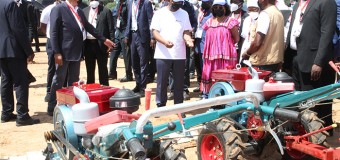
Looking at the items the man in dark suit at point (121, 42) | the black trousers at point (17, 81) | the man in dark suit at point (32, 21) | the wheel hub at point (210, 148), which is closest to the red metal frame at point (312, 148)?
the wheel hub at point (210, 148)

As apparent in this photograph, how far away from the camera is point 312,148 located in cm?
386

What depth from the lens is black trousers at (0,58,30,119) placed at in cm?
667

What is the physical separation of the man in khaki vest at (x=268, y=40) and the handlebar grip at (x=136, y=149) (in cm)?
333

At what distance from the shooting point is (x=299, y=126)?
190 inches

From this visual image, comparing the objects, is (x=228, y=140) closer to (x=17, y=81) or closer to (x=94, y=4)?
(x=17, y=81)

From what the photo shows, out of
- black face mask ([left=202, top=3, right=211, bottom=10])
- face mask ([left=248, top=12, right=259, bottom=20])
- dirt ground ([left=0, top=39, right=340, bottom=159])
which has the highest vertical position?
black face mask ([left=202, top=3, right=211, bottom=10])

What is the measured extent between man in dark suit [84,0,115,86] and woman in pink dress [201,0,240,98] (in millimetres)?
3014

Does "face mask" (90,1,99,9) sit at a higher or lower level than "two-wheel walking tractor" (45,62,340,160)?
higher

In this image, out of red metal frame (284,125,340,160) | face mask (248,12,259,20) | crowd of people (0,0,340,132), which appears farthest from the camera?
face mask (248,12,259,20)

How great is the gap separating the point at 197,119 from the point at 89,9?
6912 mm

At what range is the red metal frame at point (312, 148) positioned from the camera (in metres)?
3.56

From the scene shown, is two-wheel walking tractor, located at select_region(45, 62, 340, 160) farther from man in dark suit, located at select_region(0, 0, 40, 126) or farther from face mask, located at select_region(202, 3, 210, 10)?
face mask, located at select_region(202, 3, 210, 10)

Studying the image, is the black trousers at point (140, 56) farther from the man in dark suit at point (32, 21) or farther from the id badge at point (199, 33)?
the man in dark suit at point (32, 21)

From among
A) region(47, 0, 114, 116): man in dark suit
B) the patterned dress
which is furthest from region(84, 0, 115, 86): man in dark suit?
the patterned dress
